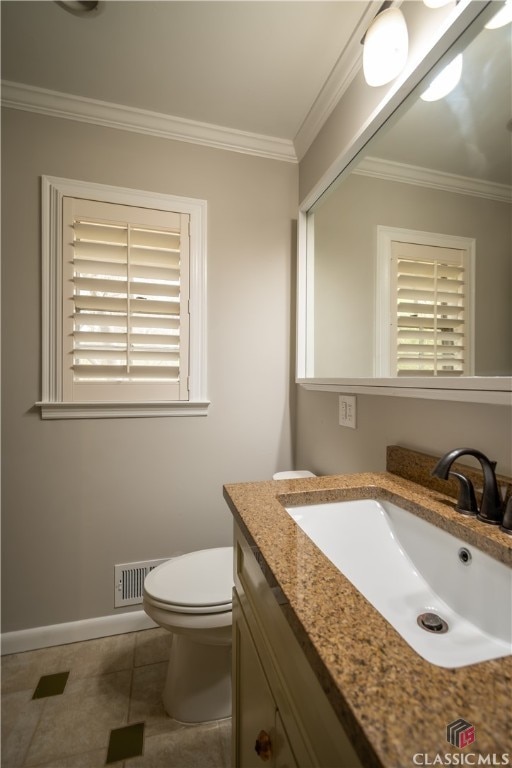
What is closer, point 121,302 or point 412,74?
point 412,74

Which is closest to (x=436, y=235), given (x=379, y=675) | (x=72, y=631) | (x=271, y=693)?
(x=379, y=675)

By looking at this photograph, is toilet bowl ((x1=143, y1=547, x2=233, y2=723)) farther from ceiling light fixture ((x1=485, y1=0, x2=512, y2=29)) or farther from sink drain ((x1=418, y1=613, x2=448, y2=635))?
ceiling light fixture ((x1=485, y1=0, x2=512, y2=29))

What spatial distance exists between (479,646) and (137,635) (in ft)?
5.20

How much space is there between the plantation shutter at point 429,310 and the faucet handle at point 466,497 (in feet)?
0.82

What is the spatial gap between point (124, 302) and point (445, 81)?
4.50 ft

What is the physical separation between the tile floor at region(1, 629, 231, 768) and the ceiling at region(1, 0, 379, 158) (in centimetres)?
243

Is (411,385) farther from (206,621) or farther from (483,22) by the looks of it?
(206,621)

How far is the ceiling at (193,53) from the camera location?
1.17m

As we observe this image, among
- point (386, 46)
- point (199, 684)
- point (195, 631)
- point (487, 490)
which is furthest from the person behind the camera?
point (199, 684)

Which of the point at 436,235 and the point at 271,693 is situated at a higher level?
the point at 436,235

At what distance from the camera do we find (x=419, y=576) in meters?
0.74
